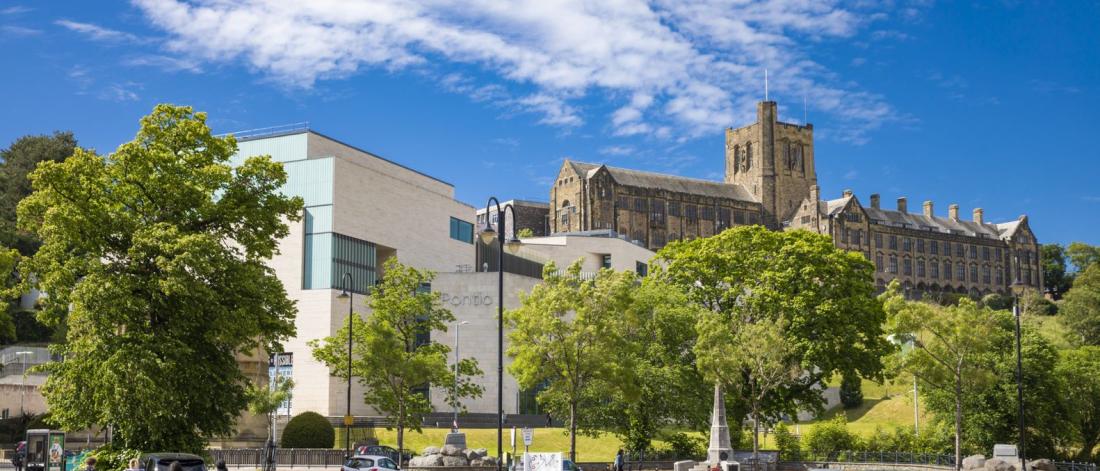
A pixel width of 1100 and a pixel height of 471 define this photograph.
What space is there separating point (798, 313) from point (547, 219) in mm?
111791

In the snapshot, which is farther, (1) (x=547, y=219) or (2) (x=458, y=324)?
(1) (x=547, y=219)

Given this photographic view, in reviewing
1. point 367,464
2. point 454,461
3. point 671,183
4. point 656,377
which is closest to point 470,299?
point 656,377

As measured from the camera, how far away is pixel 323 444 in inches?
2275

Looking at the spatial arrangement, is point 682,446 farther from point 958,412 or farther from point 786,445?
point 958,412

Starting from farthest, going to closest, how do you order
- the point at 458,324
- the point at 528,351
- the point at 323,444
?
the point at 458,324
the point at 323,444
the point at 528,351

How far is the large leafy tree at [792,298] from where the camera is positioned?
61094mm

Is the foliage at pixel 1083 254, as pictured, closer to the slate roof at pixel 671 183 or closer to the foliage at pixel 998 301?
the foliage at pixel 998 301

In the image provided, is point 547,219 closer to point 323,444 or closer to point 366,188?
point 366,188

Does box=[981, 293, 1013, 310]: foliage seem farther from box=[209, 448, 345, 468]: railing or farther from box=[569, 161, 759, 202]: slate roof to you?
box=[209, 448, 345, 468]: railing

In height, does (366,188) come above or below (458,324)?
above

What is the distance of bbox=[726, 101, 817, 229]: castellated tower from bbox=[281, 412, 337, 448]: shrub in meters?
134

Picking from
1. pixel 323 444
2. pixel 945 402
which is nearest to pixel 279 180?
pixel 323 444

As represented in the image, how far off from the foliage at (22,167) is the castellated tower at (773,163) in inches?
4575

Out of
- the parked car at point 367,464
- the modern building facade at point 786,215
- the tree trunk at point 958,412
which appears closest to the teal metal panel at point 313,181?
the parked car at point 367,464
